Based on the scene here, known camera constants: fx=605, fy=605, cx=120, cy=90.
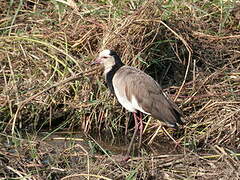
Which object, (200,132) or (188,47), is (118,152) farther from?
(188,47)

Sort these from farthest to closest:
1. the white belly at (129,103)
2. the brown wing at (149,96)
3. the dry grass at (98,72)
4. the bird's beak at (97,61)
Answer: the bird's beak at (97,61)
the dry grass at (98,72)
the white belly at (129,103)
the brown wing at (149,96)

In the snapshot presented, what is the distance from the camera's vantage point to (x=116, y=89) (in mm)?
→ 5762

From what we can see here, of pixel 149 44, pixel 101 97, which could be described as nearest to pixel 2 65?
pixel 101 97

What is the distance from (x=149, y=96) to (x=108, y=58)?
63cm

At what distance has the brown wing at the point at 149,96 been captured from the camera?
5508mm

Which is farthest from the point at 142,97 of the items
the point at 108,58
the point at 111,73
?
the point at 108,58

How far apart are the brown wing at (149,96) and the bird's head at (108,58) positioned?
0.23m

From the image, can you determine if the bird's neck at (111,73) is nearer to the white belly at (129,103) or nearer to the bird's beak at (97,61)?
the bird's beak at (97,61)

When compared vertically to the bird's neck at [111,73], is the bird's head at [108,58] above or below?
above

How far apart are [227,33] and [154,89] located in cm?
201

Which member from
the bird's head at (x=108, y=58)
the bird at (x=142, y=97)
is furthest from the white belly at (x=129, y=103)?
the bird's head at (x=108, y=58)

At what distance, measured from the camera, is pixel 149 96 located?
5.61 m

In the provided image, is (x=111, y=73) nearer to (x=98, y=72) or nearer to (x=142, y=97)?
(x=98, y=72)

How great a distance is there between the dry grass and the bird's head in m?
0.17
